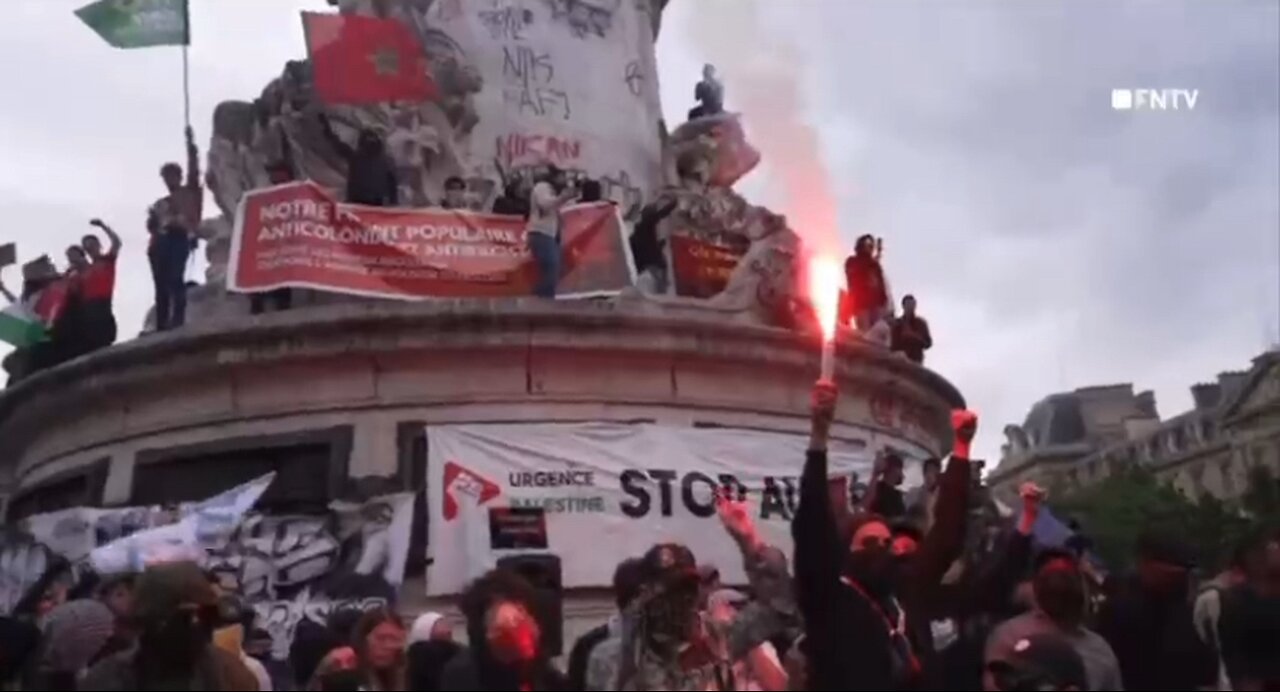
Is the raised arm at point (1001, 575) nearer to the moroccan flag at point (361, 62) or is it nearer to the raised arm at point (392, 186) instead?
the raised arm at point (392, 186)

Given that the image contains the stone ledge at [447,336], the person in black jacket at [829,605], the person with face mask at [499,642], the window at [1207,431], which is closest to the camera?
Answer: the person in black jacket at [829,605]

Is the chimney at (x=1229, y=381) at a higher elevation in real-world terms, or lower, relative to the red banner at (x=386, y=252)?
higher

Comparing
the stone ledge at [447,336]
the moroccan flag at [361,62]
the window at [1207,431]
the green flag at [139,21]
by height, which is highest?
the window at [1207,431]

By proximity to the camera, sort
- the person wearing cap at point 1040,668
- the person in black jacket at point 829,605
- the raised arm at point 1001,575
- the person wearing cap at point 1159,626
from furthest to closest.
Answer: the raised arm at point 1001,575 → the person wearing cap at point 1159,626 → the person in black jacket at point 829,605 → the person wearing cap at point 1040,668

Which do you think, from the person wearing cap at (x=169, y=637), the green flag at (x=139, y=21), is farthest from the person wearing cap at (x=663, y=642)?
the green flag at (x=139, y=21)

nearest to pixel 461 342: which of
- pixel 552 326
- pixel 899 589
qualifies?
pixel 552 326

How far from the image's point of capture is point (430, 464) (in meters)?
14.8

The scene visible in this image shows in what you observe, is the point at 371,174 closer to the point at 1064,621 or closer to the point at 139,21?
the point at 139,21

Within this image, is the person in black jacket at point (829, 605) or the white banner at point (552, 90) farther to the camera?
the white banner at point (552, 90)

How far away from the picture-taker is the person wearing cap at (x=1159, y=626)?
20.5ft

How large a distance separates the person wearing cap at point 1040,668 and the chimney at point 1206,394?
8471 cm

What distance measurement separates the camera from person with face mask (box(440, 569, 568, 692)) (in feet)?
19.5

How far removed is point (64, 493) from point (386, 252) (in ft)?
15.2

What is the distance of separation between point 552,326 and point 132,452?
15.6 ft
